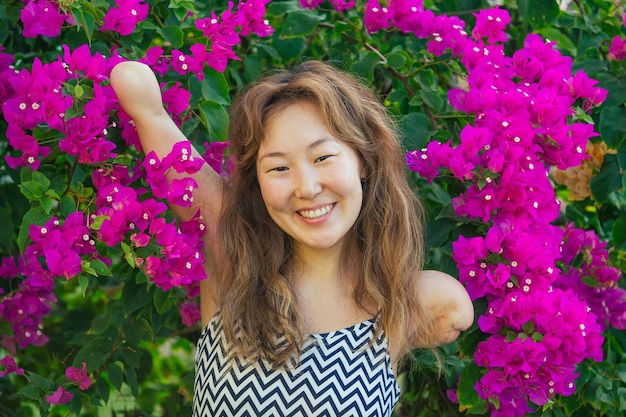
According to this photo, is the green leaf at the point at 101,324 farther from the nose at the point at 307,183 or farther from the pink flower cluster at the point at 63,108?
the nose at the point at 307,183

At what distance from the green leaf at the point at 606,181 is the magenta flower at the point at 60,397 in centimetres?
120

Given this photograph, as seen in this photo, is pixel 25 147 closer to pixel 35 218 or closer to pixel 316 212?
pixel 35 218

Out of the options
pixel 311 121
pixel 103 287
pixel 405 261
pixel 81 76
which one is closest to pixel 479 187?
pixel 405 261

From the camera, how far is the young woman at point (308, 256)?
5.66 ft

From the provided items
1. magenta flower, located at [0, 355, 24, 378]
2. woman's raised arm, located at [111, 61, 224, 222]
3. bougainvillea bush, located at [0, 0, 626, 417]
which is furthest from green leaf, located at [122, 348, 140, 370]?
woman's raised arm, located at [111, 61, 224, 222]

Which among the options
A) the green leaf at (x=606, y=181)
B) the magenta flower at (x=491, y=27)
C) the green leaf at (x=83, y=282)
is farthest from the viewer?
the green leaf at (x=606, y=181)

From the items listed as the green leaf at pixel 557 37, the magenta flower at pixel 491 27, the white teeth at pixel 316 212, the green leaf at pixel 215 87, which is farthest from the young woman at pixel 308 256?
the green leaf at pixel 557 37

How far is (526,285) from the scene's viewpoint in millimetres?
1796

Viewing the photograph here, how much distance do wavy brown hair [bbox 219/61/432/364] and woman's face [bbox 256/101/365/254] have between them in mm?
26

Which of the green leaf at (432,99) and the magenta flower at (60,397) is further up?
the green leaf at (432,99)

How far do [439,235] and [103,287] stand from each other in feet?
4.11

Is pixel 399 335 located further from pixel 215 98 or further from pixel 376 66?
pixel 376 66

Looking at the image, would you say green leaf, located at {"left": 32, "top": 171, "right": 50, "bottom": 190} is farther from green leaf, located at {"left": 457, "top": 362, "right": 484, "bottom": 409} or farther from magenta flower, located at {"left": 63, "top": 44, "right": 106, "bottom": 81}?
green leaf, located at {"left": 457, "top": 362, "right": 484, "bottom": 409}

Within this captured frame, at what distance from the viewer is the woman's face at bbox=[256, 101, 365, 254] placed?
1708mm
